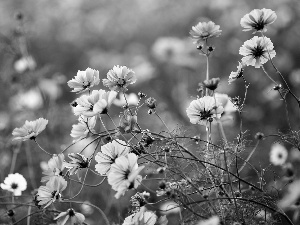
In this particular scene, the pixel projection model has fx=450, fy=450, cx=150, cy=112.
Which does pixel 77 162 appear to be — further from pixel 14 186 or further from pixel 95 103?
pixel 14 186

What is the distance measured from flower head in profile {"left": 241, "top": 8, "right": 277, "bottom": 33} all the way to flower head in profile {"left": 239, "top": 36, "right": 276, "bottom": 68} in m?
0.03

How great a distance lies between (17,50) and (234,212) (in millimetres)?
1172

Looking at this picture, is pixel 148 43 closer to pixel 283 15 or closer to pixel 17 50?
pixel 283 15

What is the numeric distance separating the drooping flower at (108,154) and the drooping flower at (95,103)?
47 millimetres

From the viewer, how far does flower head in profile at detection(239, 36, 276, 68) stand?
659mm

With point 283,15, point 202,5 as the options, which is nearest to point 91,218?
point 283,15

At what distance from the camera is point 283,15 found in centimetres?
229

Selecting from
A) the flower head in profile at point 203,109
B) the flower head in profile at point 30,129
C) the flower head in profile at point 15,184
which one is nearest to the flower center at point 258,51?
the flower head in profile at point 203,109

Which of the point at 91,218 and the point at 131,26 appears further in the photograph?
the point at 131,26

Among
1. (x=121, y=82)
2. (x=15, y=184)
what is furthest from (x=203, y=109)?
(x=15, y=184)

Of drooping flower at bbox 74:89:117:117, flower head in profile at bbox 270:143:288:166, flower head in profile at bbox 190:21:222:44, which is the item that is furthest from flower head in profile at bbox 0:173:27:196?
flower head in profile at bbox 270:143:288:166

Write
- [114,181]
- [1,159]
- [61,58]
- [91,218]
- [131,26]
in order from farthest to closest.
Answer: [131,26] → [61,58] → [1,159] → [91,218] → [114,181]

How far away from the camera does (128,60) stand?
287cm

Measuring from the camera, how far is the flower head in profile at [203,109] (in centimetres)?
63
